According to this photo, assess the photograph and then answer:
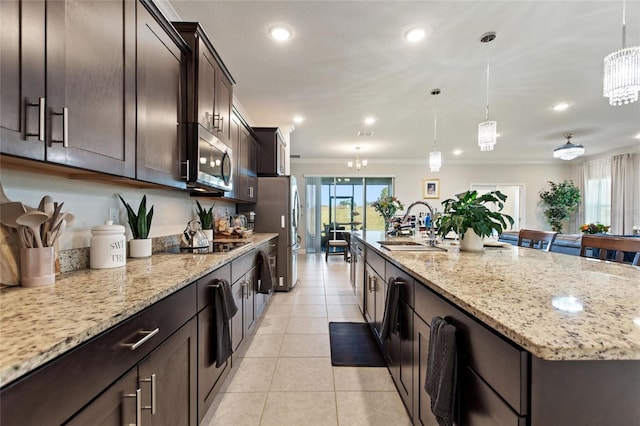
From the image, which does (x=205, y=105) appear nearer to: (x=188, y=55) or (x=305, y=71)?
(x=188, y=55)

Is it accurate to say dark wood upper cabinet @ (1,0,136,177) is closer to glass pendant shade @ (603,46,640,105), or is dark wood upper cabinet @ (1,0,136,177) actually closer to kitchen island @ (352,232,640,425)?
kitchen island @ (352,232,640,425)

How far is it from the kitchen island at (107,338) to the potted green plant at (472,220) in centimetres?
162

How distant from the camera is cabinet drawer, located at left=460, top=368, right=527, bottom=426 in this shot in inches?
26.9

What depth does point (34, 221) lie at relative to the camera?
100 cm

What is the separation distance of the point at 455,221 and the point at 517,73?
92.1 inches

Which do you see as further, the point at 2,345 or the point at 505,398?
the point at 505,398

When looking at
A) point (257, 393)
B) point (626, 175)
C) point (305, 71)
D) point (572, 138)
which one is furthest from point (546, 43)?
point (626, 175)

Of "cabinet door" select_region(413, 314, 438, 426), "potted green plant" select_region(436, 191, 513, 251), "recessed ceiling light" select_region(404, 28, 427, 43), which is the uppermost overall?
"recessed ceiling light" select_region(404, 28, 427, 43)

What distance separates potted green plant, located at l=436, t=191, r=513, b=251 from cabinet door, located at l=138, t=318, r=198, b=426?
1.77 metres

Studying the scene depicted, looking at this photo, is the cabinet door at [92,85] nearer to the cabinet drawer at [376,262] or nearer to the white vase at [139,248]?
the white vase at [139,248]

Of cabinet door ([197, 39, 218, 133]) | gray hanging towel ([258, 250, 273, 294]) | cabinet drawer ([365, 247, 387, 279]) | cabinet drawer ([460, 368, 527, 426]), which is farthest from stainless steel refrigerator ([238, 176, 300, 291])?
cabinet drawer ([460, 368, 527, 426])

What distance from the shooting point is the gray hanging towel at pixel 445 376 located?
0.86 metres

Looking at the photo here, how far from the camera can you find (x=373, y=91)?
11.5 ft

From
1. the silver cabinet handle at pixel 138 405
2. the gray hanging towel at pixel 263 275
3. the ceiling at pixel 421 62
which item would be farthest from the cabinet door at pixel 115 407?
the ceiling at pixel 421 62
